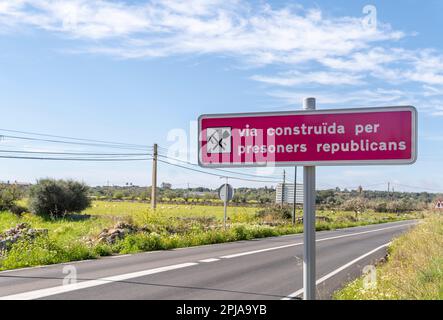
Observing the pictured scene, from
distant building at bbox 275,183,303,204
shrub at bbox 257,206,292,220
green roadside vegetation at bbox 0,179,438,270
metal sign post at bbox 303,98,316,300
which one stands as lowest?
shrub at bbox 257,206,292,220

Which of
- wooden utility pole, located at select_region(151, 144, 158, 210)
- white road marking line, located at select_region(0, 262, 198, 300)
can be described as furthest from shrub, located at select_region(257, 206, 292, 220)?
white road marking line, located at select_region(0, 262, 198, 300)

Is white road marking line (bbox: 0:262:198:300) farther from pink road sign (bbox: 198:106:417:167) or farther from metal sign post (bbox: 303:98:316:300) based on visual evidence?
metal sign post (bbox: 303:98:316:300)

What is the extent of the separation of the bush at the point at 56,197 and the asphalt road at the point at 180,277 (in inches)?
1219

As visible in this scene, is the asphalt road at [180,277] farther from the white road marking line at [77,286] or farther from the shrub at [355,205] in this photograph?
the shrub at [355,205]

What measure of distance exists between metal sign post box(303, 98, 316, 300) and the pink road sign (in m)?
0.12

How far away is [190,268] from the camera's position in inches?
475

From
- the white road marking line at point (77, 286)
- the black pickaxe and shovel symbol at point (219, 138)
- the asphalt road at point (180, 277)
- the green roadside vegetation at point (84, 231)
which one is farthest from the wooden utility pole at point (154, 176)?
the black pickaxe and shovel symbol at point (219, 138)

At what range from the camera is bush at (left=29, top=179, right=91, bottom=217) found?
43.3m

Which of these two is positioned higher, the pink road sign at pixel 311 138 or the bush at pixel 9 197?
the pink road sign at pixel 311 138

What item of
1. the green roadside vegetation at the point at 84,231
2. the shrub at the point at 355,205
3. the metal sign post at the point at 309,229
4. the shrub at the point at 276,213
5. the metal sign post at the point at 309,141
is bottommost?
the shrub at the point at 355,205

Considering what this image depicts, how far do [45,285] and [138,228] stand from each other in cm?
1151

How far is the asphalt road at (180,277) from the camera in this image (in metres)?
8.54

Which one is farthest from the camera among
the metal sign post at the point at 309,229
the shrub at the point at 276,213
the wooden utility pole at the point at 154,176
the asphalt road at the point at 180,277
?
the shrub at the point at 276,213
